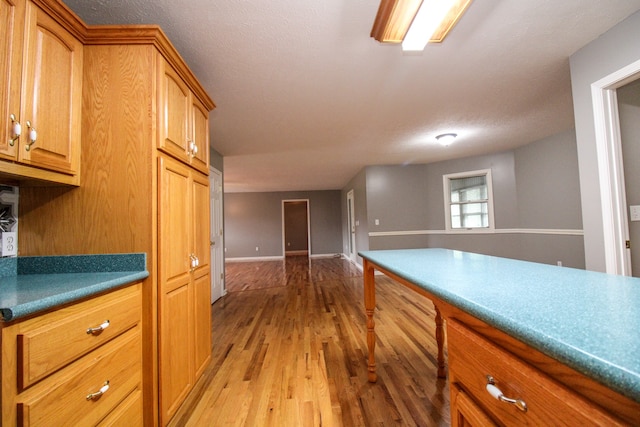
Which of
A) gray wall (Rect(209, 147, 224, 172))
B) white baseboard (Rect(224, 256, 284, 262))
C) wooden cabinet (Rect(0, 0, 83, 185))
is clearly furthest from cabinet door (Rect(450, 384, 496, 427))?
white baseboard (Rect(224, 256, 284, 262))

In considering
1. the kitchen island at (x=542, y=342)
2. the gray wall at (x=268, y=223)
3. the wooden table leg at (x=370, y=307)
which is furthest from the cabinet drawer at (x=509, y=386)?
the gray wall at (x=268, y=223)

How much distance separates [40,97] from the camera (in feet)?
3.56

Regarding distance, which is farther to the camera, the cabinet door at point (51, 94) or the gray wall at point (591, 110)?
the gray wall at point (591, 110)

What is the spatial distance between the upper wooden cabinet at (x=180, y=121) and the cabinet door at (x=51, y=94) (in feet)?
1.18

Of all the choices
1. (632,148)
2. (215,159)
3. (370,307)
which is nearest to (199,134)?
(370,307)

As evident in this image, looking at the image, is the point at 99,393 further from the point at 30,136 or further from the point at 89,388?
the point at 30,136

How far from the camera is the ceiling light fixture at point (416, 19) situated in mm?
1220

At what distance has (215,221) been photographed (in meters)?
3.94

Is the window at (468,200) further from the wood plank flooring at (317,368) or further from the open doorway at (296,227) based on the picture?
the open doorway at (296,227)

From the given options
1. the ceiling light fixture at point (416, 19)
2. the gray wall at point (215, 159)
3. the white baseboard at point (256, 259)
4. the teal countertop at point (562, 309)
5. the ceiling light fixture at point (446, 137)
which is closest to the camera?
Answer: the teal countertop at point (562, 309)

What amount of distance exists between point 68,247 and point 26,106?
2.08 feet

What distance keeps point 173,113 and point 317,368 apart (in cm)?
201

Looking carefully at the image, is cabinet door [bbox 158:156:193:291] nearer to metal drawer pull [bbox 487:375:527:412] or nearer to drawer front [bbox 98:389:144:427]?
drawer front [bbox 98:389:144:427]

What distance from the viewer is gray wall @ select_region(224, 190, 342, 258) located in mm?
8570
